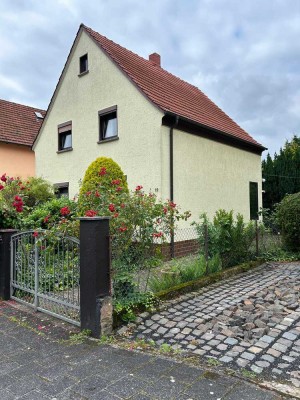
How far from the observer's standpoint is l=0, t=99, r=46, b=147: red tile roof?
17.9m

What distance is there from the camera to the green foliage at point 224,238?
7109 millimetres

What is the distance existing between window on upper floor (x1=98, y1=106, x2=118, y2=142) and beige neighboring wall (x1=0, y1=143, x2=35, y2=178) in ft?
26.2

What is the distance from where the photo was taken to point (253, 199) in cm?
1434

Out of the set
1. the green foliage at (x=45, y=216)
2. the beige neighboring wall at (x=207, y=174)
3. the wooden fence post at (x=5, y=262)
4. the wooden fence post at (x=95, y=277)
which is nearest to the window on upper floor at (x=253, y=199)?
the beige neighboring wall at (x=207, y=174)

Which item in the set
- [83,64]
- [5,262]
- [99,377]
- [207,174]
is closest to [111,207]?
[99,377]

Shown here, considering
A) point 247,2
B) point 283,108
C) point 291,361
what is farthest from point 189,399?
point 283,108

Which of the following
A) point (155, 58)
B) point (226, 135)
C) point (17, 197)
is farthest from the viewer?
point (155, 58)

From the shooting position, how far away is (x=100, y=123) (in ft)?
39.4

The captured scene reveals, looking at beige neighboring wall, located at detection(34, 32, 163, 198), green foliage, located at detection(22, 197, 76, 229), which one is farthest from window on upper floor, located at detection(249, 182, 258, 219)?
green foliage, located at detection(22, 197, 76, 229)

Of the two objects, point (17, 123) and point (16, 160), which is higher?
point (17, 123)

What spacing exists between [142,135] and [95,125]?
2618 millimetres

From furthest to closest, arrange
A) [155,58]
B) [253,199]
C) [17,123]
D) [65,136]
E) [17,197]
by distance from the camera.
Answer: [17,123] → [155,58] → [253,199] → [65,136] → [17,197]

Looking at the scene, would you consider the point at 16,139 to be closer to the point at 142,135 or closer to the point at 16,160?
the point at 16,160

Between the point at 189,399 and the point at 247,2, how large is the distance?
22.4 feet
